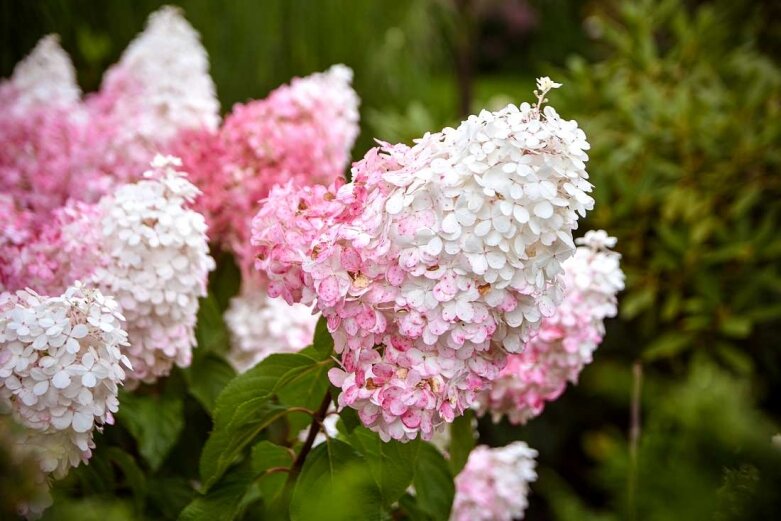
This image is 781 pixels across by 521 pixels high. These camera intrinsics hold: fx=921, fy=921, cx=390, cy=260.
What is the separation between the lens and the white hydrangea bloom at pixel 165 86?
1.95 meters

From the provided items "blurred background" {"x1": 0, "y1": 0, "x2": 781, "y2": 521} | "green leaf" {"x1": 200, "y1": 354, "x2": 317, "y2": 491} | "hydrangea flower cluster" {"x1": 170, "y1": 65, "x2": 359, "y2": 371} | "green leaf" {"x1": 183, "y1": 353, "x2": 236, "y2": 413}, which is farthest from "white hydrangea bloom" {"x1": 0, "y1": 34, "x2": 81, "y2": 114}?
"green leaf" {"x1": 200, "y1": 354, "x2": 317, "y2": 491}

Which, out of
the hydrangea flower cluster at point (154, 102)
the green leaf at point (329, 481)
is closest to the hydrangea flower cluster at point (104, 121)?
the hydrangea flower cluster at point (154, 102)

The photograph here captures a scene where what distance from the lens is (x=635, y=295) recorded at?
9.25 feet

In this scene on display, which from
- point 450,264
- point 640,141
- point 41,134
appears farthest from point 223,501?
point 640,141

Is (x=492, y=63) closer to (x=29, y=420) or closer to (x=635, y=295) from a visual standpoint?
(x=635, y=295)

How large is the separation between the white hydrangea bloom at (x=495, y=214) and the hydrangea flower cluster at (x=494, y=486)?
0.75 meters

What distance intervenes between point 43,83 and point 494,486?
139cm

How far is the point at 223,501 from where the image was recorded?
1294mm

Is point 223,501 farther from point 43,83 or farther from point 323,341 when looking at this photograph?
point 43,83

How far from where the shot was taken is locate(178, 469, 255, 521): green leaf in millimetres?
1266

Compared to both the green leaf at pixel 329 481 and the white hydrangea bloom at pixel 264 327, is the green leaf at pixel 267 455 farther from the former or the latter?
the white hydrangea bloom at pixel 264 327

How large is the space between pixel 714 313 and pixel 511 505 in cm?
132

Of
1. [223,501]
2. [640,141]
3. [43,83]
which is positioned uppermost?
[640,141]

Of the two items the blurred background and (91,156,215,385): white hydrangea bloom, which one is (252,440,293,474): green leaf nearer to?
(91,156,215,385): white hydrangea bloom
